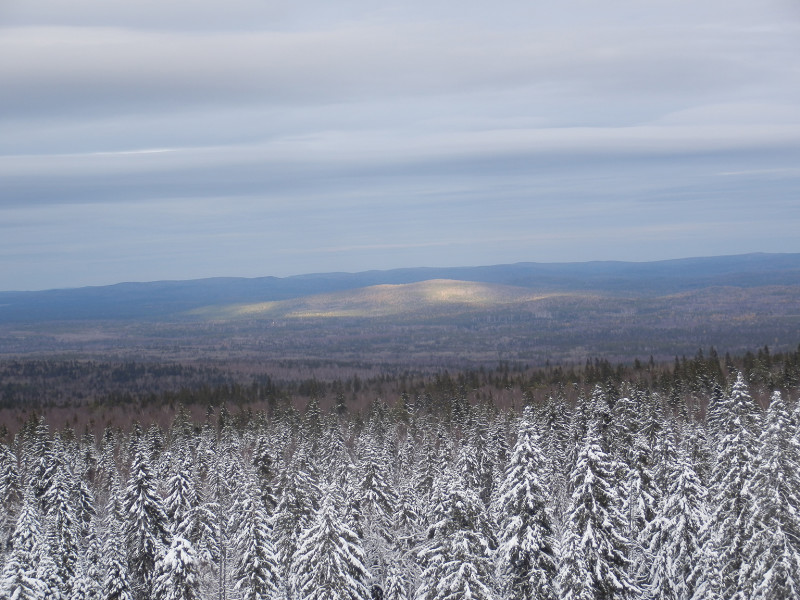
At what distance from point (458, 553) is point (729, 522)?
39.3 ft

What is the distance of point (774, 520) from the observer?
27.2m

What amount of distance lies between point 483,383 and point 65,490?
110 m

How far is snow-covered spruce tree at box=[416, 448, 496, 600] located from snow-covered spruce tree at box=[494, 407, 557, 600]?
1.06 metres

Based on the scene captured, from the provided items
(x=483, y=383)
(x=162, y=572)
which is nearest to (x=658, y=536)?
(x=162, y=572)

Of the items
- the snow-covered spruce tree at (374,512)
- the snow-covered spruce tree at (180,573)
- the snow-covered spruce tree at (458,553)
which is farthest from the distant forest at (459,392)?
the snow-covered spruce tree at (180,573)

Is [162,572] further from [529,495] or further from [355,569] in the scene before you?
[529,495]

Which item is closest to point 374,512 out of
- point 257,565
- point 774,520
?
point 257,565

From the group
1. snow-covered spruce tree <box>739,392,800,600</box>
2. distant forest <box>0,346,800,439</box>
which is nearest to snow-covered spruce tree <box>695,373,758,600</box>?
snow-covered spruce tree <box>739,392,800,600</box>

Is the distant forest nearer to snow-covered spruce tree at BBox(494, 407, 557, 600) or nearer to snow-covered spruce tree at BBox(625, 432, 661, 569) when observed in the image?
snow-covered spruce tree at BBox(625, 432, 661, 569)

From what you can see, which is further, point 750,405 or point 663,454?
point 663,454

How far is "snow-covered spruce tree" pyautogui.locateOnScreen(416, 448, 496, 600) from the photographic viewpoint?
28297mm

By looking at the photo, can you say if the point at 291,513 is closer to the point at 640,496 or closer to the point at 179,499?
the point at 179,499

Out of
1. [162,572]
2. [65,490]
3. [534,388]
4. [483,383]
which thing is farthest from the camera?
[483,383]

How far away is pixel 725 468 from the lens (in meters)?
32.5
